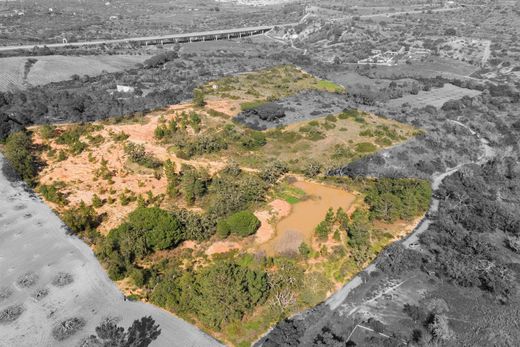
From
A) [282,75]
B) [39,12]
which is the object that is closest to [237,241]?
[282,75]

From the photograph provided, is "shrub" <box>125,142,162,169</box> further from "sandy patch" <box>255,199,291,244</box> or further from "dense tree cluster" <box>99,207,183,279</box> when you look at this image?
"sandy patch" <box>255,199,291,244</box>

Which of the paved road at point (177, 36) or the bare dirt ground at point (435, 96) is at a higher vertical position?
the paved road at point (177, 36)

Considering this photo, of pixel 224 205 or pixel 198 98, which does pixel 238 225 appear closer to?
pixel 224 205

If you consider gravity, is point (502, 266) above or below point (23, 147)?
below

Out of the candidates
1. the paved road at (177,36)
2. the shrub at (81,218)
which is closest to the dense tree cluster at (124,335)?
the shrub at (81,218)

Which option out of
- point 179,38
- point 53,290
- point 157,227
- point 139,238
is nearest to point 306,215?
point 157,227

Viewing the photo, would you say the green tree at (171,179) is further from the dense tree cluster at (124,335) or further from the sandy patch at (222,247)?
the dense tree cluster at (124,335)

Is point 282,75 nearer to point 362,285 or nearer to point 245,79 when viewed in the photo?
point 245,79
